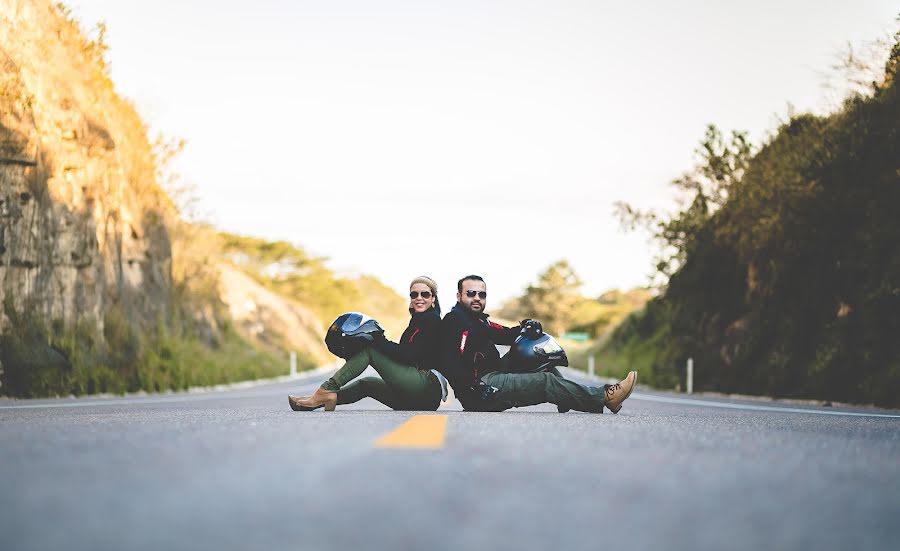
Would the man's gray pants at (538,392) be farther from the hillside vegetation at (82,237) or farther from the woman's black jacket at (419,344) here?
the hillside vegetation at (82,237)

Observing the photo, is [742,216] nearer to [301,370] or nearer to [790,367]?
[790,367]

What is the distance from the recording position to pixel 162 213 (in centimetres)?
2480

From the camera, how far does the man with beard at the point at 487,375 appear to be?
27.1 ft

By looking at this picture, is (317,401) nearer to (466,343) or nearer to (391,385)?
(391,385)

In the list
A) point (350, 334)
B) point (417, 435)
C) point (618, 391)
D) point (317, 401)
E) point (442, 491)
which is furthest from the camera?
point (618, 391)

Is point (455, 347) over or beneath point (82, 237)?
beneath

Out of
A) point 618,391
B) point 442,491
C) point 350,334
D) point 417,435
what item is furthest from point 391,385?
point 442,491

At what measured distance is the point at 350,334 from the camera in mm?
8148

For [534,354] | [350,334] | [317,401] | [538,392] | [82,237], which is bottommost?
[317,401]

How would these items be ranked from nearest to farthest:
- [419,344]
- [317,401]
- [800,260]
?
[419,344]
[317,401]
[800,260]

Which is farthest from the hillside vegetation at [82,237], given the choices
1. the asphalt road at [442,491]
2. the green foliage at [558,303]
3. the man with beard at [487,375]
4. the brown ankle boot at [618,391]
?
the green foliage at [558,303]

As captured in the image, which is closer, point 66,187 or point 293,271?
Result: point 66,187

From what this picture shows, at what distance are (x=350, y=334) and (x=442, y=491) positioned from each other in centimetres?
464

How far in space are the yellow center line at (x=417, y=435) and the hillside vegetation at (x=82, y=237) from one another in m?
11.8
